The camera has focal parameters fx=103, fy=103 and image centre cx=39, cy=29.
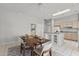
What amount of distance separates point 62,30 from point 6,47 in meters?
1.04

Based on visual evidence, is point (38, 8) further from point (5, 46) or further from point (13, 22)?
point (5, 46)

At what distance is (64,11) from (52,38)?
1.71 feet

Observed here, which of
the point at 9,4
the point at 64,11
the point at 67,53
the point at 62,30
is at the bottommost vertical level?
the point at 67,53

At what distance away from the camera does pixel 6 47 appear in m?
1.80

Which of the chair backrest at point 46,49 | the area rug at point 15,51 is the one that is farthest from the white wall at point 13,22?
the chair backrest at point 46,49

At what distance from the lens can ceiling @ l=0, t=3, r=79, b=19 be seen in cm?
178

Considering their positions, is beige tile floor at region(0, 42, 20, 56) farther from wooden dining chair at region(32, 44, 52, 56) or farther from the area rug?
wooden dining chair at region(32, 44, 52, 56)

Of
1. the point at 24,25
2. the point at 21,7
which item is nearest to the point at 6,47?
the point at 24,25

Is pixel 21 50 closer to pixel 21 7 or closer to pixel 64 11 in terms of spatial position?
pixel 21 7

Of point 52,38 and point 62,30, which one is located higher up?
point 62,30

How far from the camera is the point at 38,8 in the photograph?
1.81m

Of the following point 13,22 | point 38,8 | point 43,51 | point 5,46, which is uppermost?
point 38,8

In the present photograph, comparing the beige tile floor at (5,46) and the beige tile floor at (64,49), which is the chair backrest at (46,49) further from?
the beige tile floor at (5,46)

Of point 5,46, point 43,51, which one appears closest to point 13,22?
point 5,46
